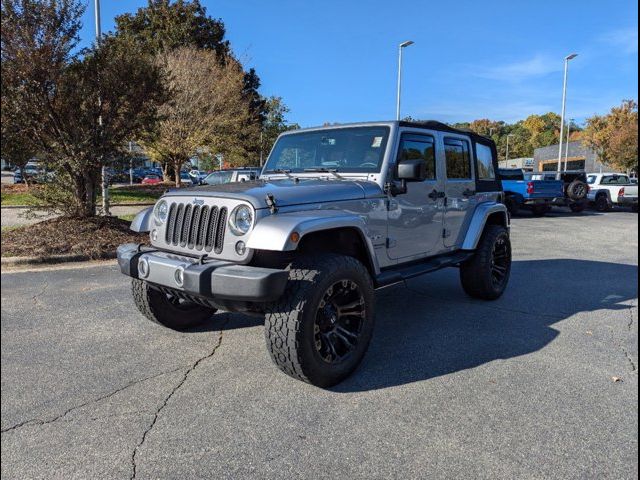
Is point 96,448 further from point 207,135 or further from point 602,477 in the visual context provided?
point 207,135

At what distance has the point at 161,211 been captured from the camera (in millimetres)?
3852

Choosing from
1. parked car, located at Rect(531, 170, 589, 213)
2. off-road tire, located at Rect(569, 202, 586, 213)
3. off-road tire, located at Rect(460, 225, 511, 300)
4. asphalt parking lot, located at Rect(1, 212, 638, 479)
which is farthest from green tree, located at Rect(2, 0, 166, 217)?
off-road tire, located at Rect(569, 202, 586, 213)

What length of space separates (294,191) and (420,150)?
5.65ft

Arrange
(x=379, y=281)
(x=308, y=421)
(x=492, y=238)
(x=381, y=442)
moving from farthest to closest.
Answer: (x=492, y=238) < (x=379, y=281) < (x=308, y=421) < (x=381, y=442)

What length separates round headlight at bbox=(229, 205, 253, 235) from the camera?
3.23 meters

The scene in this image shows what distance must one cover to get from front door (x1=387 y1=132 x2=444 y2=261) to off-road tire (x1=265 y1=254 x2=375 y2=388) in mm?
1079

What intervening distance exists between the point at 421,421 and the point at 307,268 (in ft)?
3.93

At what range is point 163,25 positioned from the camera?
29.0m

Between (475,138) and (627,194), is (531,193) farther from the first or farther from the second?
(475,138)

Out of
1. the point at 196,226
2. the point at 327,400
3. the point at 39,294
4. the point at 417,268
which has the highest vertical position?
the point at 196,226

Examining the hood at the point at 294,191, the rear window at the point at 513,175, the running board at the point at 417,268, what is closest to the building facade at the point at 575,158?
the rear window at the point at 513,175

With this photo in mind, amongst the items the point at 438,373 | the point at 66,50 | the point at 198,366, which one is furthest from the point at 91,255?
the point at 438,373

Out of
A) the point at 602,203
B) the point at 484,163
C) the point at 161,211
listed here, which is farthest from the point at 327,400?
the point at 602,203

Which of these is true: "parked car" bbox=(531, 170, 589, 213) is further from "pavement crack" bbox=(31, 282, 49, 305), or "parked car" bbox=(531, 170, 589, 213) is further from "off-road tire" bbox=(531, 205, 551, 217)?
"pavement crack" bbox=(31, 282, 49, 305)
